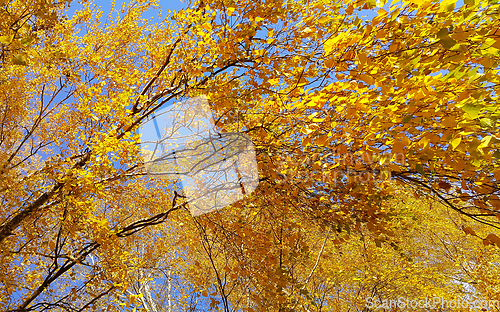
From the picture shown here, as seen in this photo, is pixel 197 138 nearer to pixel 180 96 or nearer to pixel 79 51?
pixel 180 96

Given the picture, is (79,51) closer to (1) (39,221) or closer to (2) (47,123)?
(2) (47,123)

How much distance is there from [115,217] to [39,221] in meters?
3.29

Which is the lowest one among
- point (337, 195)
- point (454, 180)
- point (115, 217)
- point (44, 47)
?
point (454, 180)

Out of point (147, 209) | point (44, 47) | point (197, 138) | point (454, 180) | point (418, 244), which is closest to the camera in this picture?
point (454, 180)

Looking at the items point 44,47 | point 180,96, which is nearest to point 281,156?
point 180,96

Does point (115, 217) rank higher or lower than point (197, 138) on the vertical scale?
higher

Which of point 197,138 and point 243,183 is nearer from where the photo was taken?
point 243,183

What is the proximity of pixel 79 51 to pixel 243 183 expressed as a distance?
5.47 m

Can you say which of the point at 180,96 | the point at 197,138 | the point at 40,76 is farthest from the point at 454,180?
the point at 40,76

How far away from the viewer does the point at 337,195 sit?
2.78m

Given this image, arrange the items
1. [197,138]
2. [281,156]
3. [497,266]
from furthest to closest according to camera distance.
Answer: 1. [497,266]
2. [197,138]
3. [281,156]

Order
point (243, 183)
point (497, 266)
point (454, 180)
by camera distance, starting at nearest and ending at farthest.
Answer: point (454, 180) → point (243, 183) → point (497, 266)

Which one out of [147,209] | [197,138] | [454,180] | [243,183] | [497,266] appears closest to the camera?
[454,180]

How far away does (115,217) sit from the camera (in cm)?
693
